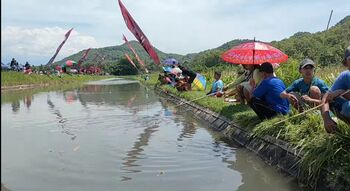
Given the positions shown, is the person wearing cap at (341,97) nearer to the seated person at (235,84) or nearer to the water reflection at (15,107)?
the seated person at (235,84)

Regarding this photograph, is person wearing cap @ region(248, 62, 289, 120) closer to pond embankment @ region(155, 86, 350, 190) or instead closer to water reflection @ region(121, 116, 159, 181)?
pond embankment @ region(155, 86, 350, 190)

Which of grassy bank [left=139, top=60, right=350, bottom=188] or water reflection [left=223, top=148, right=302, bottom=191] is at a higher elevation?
grassy bank [left=139, top=60, right=350, bottom=188]

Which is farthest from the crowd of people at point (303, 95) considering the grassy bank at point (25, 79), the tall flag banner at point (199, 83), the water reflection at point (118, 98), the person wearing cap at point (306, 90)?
the grassy bank at point (25, 79)

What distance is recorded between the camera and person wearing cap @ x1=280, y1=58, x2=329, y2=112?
637cm

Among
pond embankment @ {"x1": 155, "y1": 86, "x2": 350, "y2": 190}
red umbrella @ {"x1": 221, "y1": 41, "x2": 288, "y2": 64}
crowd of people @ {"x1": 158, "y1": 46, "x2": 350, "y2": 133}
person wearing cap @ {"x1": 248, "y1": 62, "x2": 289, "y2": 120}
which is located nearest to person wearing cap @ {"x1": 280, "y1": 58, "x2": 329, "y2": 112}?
crowd of people @ {"x1": 158, "y1": 46, "x2": 350, "y2": 133}

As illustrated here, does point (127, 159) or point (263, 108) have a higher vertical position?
point (263, 108)

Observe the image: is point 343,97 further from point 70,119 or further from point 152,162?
point 70,119

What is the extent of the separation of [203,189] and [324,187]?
1421mm

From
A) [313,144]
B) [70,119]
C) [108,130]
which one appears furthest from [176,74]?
[313,144]

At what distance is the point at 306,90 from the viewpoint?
Answer: 23.0 ft

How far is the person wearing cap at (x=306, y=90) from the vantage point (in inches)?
251

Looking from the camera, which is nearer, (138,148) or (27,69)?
(138,148)

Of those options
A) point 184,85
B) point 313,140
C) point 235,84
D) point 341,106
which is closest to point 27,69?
point 184,85

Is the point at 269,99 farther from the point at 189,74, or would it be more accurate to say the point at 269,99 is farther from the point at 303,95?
the point at 189,74
